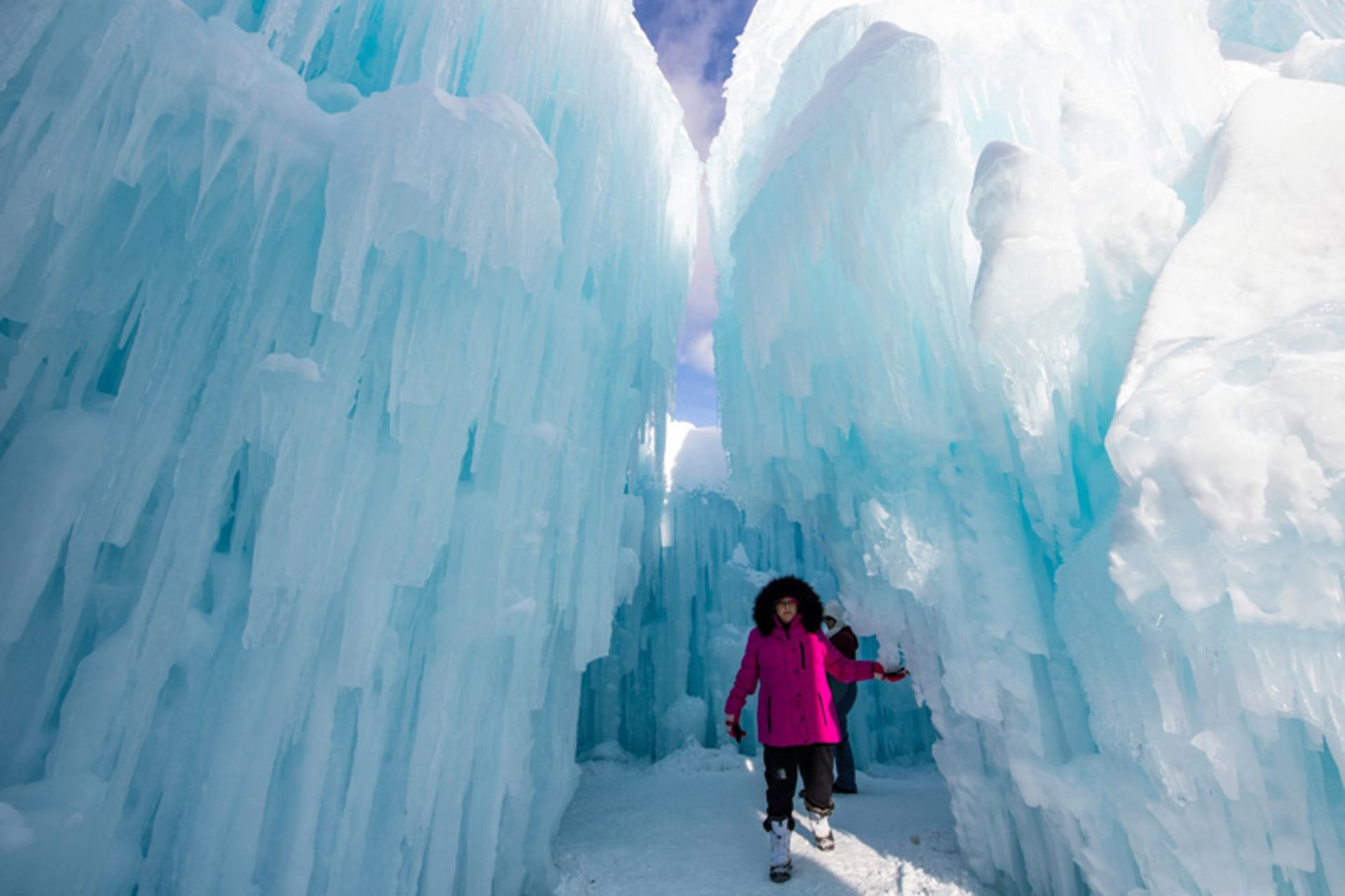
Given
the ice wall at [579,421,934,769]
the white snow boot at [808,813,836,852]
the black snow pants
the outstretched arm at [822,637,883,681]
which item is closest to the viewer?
the black snow pants

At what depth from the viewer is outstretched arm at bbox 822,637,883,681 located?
394cm

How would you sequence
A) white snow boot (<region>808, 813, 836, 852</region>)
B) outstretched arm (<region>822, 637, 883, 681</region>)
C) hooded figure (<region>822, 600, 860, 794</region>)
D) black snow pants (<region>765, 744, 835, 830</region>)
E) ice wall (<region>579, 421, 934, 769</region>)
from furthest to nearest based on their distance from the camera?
ice wall (<region>579, 421, 934, 769</region>)
hooded figure (<region>822, 600, 860, 794</region>)
white snow boot (<region>808, 813, 836, 852</region>)
outstretched arm (<region>822, 637, 883, 681</region>)
black snow pants (<region>765, 744, 835, 830</region>)

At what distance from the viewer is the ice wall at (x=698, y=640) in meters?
10.0

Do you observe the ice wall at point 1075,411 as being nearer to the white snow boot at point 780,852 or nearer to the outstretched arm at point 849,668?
the outstretched arm at point 849,668

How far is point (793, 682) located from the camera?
3.88m

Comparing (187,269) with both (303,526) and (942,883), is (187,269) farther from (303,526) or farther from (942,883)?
(942,883)

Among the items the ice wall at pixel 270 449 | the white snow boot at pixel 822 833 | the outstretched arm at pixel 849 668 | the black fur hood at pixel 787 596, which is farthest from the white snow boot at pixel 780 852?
the ice wall at pixel 270 449

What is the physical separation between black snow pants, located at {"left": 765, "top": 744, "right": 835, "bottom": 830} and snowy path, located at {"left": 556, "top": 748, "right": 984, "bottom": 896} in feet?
1.29

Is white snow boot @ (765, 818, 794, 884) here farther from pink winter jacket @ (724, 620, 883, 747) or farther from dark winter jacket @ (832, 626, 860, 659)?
dark winter jacket @ (832, 626, 860, 659)

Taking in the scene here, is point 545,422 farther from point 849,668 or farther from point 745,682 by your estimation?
point 849,668

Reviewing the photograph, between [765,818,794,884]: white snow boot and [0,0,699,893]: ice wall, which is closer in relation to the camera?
[0,0,699,893]: ice wall

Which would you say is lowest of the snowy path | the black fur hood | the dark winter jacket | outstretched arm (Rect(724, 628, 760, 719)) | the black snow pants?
the snowy path

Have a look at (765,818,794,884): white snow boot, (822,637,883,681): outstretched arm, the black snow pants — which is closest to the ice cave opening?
(822,637,883,681): outstretched arm

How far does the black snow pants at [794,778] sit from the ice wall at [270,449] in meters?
1.64
